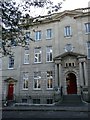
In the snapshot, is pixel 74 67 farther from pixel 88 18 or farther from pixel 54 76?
pixel 88 18

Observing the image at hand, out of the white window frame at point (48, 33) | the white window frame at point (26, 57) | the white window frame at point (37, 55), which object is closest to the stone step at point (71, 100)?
the white window frame at point (37, 55)

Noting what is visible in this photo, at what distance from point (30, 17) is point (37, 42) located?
1773 centimetres

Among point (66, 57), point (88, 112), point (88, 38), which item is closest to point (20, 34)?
point (88, 112)

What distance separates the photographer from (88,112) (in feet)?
50.1

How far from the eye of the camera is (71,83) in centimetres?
2623

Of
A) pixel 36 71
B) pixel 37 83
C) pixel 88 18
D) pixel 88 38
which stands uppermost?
pixel 88 18

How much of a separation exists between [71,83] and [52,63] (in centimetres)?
401

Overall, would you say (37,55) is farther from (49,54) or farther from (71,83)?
(71,83)

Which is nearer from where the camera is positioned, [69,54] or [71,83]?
[69,54]

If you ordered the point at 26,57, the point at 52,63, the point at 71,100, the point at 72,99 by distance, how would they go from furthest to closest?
the point at 26,57
the point at 52,63
the point at 72,99
the point at 71,100

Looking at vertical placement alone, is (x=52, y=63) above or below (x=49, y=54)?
below

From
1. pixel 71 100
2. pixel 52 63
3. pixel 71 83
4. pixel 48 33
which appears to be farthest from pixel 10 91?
pixel 48 33

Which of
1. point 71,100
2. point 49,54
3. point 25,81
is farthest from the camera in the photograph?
point 25,81

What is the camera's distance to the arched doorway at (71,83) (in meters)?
25.8
